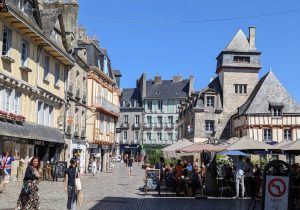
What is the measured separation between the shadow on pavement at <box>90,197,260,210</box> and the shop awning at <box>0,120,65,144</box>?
19.5ft

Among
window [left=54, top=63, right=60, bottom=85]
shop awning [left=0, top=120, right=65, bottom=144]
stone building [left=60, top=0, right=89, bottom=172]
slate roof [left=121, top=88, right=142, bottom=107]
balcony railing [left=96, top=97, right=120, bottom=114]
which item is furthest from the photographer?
slate roof [left=121, top=88, right=142, bottom=107]

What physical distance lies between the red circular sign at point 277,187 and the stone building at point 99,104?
27.6 meters

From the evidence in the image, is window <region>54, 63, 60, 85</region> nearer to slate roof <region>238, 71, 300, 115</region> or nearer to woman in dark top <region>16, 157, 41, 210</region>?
woman in dark top <region>16, 157, 41, 210</region>

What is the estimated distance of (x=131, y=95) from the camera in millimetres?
85250

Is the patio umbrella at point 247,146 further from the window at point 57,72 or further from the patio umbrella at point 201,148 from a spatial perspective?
the window at point 57,72

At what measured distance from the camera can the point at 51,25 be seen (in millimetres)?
26484

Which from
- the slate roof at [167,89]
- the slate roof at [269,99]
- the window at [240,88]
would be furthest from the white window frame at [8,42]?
the slate roof at [167,89]

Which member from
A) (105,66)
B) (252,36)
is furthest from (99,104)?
(252,36)

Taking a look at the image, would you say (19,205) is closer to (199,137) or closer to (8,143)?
(8,143)

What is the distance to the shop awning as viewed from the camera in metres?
19.0

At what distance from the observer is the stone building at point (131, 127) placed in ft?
269

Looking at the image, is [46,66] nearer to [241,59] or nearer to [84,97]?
[84,97]

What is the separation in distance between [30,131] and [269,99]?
27.8 m

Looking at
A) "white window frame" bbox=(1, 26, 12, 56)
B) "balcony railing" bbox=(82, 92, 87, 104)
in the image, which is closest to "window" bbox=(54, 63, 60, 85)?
"balcony railing" bbox=(82, 92, 87, 104)
